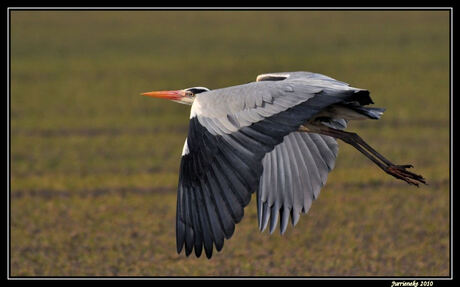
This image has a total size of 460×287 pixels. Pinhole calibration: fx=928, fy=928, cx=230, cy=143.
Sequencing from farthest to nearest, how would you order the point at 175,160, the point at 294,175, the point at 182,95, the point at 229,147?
the point at 175,160 → the point at 294,175 → the point at 182,95 → the point at 229,147

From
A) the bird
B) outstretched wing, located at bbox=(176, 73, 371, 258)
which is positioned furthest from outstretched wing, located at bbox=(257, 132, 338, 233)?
outstretched wing, located at bbox=(176, 73, 371, 258)

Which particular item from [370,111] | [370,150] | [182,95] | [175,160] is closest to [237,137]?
[370,111]

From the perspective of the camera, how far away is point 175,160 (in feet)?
37.1

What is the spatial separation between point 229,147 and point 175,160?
20.3 ft

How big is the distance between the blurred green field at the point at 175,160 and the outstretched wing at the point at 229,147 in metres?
1.59

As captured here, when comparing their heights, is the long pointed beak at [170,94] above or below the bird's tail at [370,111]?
above

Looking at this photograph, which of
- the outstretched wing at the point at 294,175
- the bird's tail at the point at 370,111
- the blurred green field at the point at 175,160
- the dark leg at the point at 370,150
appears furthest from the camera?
the blurred green field at the point at 175,160

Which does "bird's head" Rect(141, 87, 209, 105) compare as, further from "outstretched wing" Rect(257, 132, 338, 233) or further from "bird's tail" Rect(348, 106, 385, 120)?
"bird's tail" Rect(348, 106, 385, 120)

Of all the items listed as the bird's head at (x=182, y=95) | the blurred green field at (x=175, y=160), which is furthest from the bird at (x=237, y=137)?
the blurred green field at (x=175, y=160)

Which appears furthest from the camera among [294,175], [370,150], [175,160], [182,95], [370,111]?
[175,160]

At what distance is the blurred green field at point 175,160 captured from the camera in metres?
7.11

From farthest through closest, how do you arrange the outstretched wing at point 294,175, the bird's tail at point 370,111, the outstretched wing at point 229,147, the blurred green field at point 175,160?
the blurred green field at point 175,160 < the outstretched wing at point 294,175 < the bird's tail at point 370,111 < the outstretched wing at point 229,147

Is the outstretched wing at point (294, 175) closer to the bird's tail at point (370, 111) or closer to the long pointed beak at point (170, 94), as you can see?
the long pointed beak at point (170, 94)

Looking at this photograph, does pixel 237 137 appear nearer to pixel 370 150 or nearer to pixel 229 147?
pixel 229 147
